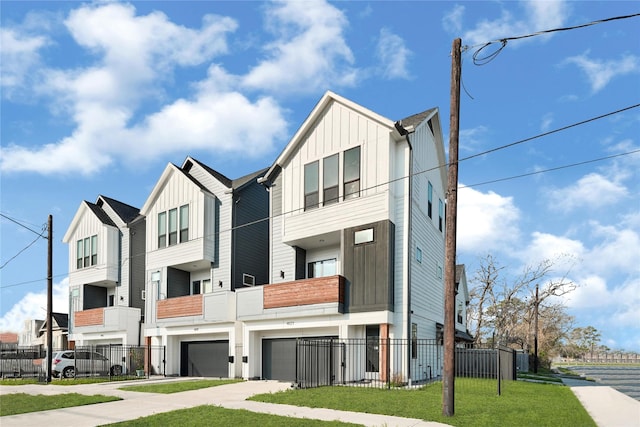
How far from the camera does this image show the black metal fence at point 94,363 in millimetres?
28547

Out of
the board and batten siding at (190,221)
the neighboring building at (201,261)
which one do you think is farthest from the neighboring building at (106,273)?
the board and batten siding at (190,221)

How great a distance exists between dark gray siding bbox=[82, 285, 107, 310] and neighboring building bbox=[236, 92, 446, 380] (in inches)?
610

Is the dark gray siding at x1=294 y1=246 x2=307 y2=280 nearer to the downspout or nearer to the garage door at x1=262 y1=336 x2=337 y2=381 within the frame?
the garage door at x1=262 y1=336 x2=337 y2=381

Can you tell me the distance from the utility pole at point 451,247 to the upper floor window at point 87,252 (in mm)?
27895

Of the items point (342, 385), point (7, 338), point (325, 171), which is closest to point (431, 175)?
point (325, 171)

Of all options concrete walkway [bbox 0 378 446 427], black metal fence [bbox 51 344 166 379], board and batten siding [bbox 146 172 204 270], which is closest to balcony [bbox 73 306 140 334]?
black metal fence [bbox 51 344 166 379]

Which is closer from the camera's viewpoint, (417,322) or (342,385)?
(342,385)

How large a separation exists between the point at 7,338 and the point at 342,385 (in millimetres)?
74060

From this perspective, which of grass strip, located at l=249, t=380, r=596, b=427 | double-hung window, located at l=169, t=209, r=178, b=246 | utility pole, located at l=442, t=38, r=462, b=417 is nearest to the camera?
grass strip, located at l=249, t=380, r=596, b=427

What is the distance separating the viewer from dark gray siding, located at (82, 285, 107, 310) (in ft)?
117

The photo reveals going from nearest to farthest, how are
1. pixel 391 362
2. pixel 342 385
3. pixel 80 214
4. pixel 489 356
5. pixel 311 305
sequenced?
pixel 342 385, pixel 391 362, pixel 311 305, pixel 489 356, pixel 80 214

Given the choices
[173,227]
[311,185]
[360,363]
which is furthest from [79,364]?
[360,363]

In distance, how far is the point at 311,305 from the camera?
21984mm

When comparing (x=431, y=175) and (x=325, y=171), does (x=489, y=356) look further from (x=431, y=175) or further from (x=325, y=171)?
(x=325, y=171)
